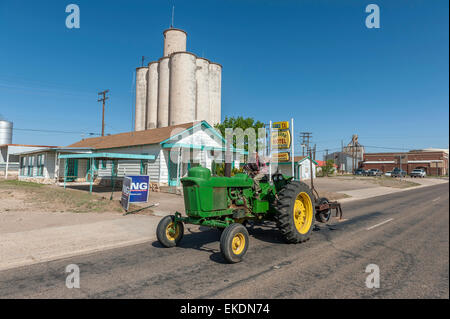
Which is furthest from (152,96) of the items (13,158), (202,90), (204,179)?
(204,179)

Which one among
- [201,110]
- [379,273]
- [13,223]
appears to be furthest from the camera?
[201,110]

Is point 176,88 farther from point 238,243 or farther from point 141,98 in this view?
point 238,243

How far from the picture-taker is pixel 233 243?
16.8ft

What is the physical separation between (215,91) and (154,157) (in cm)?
2768

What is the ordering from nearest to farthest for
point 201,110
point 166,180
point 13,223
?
point 13,223 < point 166,180 < point 201,110

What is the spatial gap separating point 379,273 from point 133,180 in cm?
971

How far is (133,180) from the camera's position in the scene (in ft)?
38.1

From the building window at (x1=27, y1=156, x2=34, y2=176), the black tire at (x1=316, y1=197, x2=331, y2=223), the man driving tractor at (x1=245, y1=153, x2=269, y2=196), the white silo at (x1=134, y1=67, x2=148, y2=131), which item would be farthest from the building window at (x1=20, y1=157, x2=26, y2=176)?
the black tire at (x1=316, y1=197, x2=331, y2=223)

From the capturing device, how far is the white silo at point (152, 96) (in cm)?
4128

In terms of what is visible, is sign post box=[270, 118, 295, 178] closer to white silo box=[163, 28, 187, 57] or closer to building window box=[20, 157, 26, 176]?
building window box=[20, 157, 26, 176]

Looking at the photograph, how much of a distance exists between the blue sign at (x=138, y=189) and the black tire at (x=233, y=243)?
24.0ft
